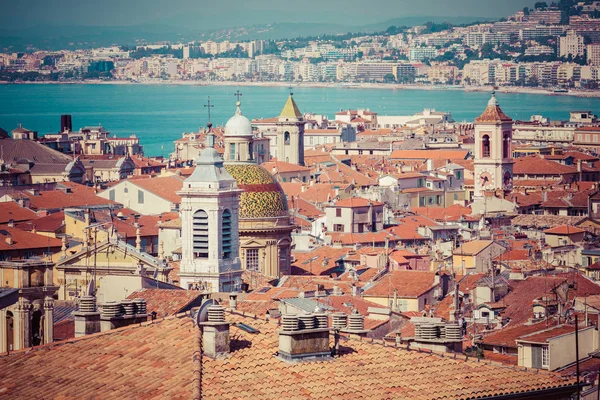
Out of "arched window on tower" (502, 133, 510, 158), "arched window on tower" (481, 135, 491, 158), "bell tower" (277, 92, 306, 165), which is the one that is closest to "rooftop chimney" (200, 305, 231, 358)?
"arched window on tower" (502, 133, 510, 158)

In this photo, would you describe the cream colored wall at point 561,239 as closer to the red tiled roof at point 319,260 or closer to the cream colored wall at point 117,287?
the red tiled roof at point 319,260

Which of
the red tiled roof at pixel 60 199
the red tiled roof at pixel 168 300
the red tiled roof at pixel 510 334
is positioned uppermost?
the red tiled roof at pixel 168 300

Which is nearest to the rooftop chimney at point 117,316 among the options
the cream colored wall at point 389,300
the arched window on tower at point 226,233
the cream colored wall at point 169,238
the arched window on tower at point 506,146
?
the cream colored wall at point 389,300

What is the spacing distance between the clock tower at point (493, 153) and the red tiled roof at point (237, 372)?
1963 inches

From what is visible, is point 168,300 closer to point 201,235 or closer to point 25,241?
point 201,235

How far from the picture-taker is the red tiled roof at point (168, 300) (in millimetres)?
14703

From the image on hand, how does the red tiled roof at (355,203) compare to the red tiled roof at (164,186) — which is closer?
the red tiled roof at (355,203)

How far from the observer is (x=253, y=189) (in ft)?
90.5

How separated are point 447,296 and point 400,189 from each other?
122 feet

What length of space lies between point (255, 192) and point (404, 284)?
413 cm

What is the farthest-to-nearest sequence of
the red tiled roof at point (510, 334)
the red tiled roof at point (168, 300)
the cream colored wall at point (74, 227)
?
the cream colored wall at point (74, 227) → the red tiled roof at point (510, 334) → the red tiled roof at point (168, 300)

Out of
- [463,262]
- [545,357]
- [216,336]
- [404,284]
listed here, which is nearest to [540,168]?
[463,262]

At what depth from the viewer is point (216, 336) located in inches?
384

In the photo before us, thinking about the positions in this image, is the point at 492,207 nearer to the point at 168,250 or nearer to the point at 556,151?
the point at 168,250
